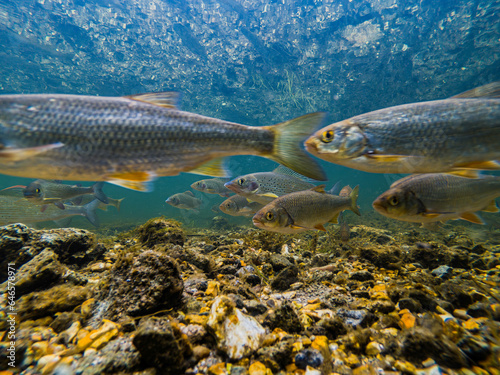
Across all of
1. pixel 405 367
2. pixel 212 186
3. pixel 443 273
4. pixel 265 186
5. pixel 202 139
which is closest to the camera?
pixel 405 367

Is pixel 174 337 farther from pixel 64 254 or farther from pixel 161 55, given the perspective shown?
pixel 161 55

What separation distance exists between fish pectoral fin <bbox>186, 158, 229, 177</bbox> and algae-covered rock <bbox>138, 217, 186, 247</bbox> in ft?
6.97

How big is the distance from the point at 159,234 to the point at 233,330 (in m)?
2.99

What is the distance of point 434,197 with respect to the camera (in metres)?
2.84

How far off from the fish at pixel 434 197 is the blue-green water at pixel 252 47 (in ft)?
62.1

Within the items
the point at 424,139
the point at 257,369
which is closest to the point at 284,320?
the point at 257,369

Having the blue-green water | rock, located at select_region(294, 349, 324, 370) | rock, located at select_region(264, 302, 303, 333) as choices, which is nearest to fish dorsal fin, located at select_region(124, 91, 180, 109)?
rock, located at select_region(264, 302, 303, 333)

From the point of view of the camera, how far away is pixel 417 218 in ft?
9.62

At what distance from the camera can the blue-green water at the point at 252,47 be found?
1447 cm

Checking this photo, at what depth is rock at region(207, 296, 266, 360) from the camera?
1485mm

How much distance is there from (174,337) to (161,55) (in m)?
21.8

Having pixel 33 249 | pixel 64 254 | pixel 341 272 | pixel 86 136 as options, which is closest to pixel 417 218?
pixel 341 272

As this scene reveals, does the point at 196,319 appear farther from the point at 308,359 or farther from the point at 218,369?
the point at 308,359

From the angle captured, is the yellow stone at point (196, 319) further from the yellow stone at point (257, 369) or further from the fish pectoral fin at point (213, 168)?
the fish pectoral fin at point (213, 168)
